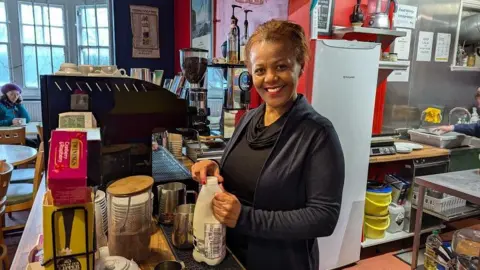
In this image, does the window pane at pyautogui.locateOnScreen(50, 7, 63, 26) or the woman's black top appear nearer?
the woman's black top

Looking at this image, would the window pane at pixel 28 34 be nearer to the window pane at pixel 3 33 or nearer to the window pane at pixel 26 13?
the window pane at pixel 26 13

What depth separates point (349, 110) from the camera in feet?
8.38

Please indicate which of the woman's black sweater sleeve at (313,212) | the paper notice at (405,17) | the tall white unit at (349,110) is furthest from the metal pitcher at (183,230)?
the paper notice at (405,17)

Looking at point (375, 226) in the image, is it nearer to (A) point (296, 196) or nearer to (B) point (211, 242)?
(A) point (296, 196)

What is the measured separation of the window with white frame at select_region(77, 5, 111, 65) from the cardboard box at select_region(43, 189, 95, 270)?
578 cm

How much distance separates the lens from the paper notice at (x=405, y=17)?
137 inches

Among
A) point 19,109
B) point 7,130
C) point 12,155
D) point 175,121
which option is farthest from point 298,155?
point 19,109

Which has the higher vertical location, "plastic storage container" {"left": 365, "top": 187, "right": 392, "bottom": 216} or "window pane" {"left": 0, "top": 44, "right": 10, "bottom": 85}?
"window pane" {"left": 0, "top": 44, "right": 10, "bottom": 85}

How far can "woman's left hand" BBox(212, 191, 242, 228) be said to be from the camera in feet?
3.22

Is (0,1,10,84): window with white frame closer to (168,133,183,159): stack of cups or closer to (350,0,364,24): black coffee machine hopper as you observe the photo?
(168,133,183,159): stack of cups

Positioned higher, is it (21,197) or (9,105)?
(9,105)

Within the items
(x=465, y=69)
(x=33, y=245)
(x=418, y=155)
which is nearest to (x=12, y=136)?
(x=33, y=245)

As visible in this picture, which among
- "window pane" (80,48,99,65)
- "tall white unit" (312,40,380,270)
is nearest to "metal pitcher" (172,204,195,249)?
"tall white unit" (312,40,380,270)

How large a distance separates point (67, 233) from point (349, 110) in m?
2.18
